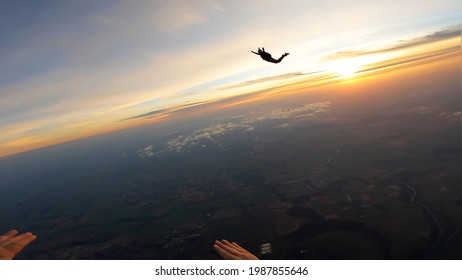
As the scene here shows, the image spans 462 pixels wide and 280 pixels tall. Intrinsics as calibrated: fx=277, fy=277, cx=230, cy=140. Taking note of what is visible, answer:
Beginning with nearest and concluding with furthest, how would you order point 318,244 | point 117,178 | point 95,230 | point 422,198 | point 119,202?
point 318,244 → point 422,198 → point 95,230 → point 119,202 → point 117,178

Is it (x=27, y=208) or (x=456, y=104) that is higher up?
(x=456, y=104)

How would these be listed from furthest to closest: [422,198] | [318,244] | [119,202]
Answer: [119,202], [422,198], [318,244]

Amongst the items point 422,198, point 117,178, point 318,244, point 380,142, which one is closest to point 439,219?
point 422,198

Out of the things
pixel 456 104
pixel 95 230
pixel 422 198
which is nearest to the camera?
pixel 422 198

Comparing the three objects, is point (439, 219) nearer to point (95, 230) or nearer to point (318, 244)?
point (318, 244)

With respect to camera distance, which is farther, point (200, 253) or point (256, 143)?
point (256, 143)

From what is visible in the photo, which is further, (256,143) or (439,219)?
(256,143)

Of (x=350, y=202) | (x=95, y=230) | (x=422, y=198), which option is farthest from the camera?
(x=95, y=230)

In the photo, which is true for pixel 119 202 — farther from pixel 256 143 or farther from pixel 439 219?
pixel 439 219

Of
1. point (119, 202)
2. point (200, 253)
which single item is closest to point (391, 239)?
point (200, 253)
